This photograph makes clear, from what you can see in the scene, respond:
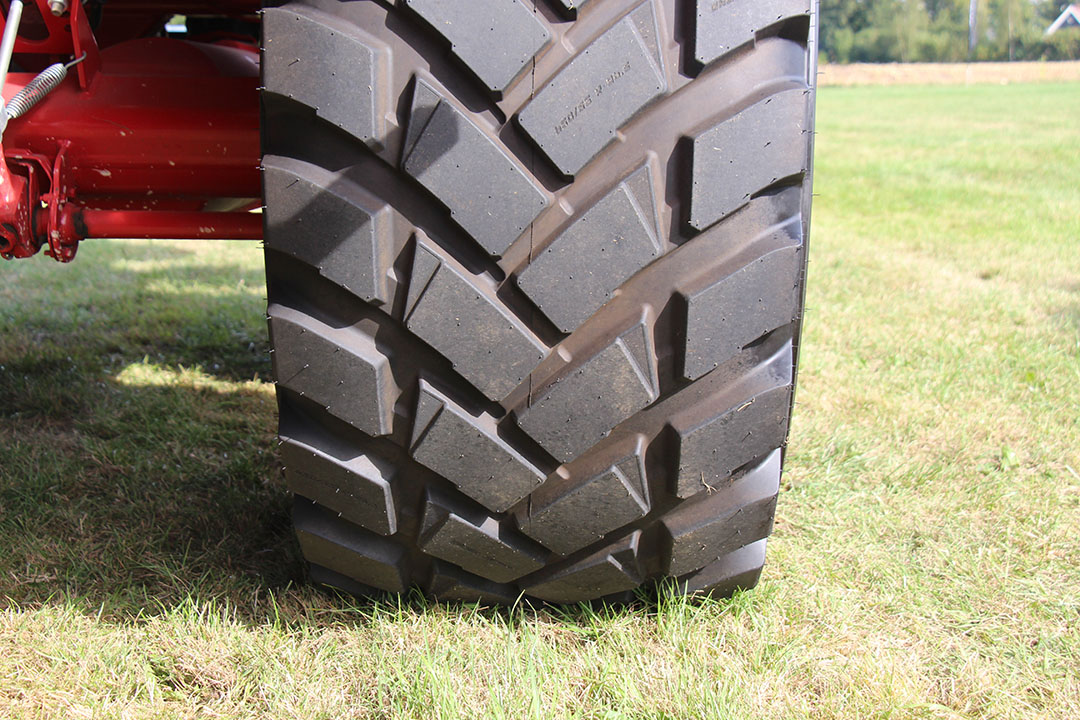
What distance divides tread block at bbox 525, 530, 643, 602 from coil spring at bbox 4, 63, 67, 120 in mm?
1094

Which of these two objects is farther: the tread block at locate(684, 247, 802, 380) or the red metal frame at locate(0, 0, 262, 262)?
the red metal frame at locate(0, 0, 262, 262)

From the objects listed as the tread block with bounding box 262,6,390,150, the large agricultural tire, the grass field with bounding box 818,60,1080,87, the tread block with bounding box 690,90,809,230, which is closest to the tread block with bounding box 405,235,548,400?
the large agricultural tire

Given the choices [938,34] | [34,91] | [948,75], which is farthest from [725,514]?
[938,34]

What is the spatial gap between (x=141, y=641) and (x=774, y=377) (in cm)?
107

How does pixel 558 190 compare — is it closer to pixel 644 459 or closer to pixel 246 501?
pixel 644 459

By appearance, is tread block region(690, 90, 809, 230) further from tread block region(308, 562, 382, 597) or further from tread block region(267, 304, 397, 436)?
tread block region(308, 562, 382, 597)

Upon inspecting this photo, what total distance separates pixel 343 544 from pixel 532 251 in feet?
1.82

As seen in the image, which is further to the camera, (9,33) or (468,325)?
(9,33)

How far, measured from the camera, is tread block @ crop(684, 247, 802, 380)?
1.12 meters

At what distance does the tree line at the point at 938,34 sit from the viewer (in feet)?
182

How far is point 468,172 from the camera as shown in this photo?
1.06 m

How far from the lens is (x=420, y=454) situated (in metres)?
1.19

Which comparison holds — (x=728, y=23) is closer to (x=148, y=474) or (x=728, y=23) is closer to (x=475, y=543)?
(x=475, y=543)

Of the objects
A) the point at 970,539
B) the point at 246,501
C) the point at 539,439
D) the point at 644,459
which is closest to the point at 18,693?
the point at 246,501
